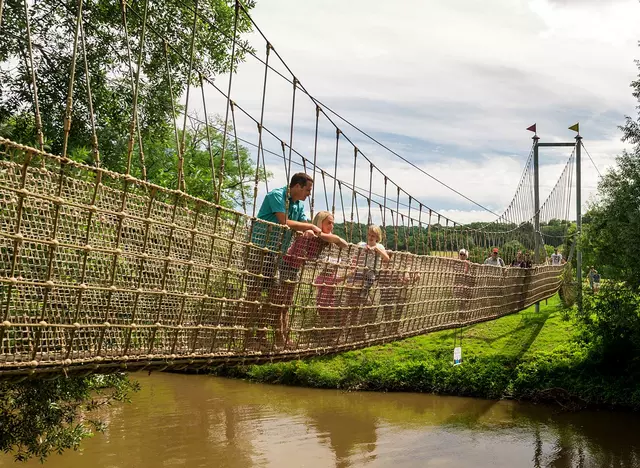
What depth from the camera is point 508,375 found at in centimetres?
1062

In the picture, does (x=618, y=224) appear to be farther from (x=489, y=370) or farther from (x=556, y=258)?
(x=556, y=258)

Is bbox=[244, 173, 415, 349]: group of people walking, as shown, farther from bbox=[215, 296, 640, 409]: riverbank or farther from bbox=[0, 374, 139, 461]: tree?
bbox=[215, 296, 640, 409]: riverbank

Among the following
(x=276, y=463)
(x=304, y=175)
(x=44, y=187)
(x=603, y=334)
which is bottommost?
(x=276, y=463)

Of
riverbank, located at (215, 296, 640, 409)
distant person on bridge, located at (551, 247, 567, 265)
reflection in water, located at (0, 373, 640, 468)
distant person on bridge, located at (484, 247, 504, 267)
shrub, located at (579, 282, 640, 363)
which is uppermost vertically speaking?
distant person on bridge, located at (551, 247, 567, 265)

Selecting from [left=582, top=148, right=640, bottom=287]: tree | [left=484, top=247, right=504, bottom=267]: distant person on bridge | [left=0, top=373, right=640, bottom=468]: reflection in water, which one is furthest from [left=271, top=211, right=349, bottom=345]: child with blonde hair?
[left=484, top=247, right=504, bottom=267]: distant person on bridge

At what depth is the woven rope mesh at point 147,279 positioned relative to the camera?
256 centimetres

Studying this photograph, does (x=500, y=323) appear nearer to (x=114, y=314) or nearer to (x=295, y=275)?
(x=295, y=275)

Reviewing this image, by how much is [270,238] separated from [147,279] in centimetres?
91

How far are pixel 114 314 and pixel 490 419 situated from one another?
24.9ft

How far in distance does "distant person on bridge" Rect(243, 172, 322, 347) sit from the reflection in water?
4.27 metres

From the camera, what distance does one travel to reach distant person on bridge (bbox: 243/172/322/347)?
3803mm

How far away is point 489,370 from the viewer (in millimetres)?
10805

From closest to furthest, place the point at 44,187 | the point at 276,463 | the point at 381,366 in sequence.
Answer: the point at 44,187, the point at 276,463, the point at 381,366

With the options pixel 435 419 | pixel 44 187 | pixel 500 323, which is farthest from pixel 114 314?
pixel 500 323
